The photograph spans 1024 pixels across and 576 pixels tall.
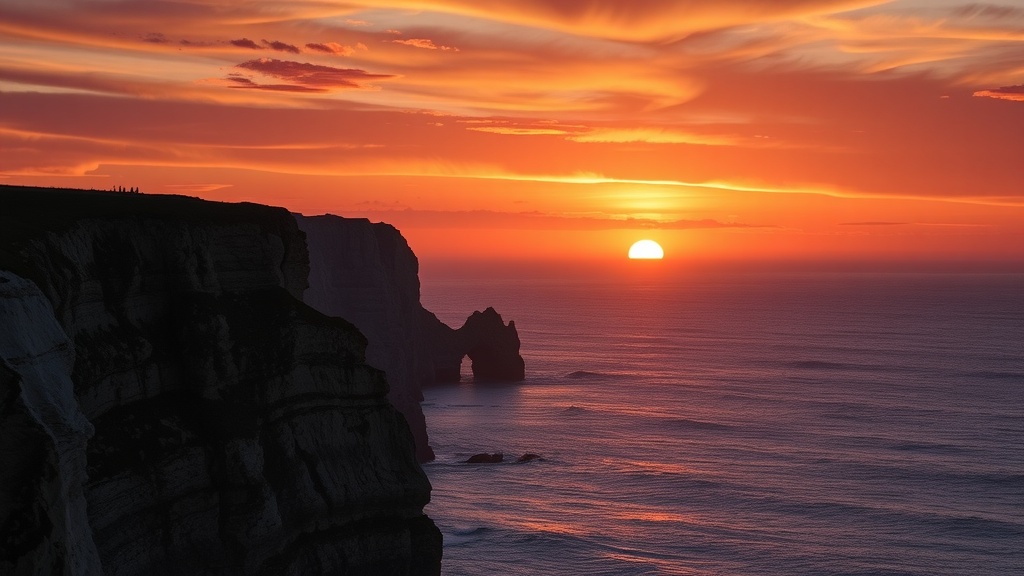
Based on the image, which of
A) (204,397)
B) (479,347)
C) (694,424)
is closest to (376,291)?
(694,424)

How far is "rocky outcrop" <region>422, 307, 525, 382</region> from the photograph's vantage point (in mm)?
132000

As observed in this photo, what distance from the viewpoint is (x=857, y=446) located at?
90625 millimetres

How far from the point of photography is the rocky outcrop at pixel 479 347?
132000 mm

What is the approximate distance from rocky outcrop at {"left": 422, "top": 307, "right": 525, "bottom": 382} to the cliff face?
300 ft

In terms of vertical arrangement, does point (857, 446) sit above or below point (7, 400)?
Answer: below

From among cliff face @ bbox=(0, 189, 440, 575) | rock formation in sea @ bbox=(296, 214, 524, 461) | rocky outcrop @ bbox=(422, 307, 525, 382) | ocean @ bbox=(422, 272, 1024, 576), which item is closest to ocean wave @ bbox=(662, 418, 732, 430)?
ocean @ bbox=(422, 272, 1024, 576)

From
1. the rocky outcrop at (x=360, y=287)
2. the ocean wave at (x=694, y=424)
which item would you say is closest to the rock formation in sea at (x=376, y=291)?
the rocky outcrop at (x=360, y=287)

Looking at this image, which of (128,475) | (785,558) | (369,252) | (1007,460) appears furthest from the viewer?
(369,252)

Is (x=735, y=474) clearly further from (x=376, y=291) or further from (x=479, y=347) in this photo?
(x=479, y=347)

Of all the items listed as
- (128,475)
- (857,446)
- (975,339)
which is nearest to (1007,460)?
(857,446)

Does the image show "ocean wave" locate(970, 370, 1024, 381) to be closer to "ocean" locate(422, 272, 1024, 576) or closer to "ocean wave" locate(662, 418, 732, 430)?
"ocean" locate(422, 272, 1024, 576)

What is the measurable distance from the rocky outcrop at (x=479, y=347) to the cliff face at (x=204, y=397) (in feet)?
300

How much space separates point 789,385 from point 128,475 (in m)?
118

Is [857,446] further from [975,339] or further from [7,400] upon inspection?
[975,339]
